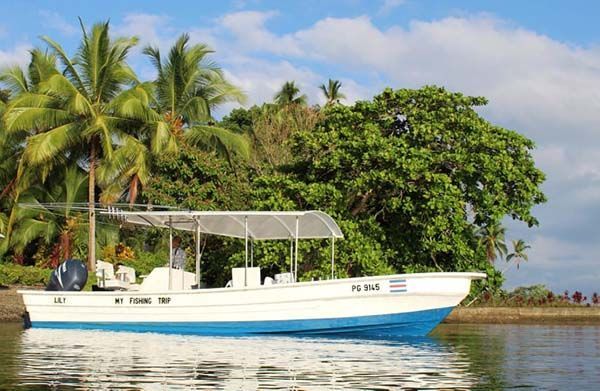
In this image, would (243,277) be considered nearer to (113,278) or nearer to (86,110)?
(113,278)

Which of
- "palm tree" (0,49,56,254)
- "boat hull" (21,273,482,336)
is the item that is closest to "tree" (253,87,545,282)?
"boat hull" (21,273,482,336)

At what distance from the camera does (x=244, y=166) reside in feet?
118

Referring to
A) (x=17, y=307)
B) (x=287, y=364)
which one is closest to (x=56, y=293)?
(x=17, y=307)

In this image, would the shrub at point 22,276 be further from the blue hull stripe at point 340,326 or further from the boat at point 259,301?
the blue hull stripe at point 340,326

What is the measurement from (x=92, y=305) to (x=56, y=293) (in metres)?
1.08

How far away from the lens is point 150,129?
34656mm

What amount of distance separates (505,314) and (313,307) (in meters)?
13.3

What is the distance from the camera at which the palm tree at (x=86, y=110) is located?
107 ft

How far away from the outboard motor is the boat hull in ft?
5.82

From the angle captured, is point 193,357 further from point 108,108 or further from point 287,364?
point 108,108

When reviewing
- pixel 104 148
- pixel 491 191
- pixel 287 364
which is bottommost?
pixel 287 364

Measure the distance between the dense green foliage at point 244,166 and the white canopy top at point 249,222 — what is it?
3.59 meters

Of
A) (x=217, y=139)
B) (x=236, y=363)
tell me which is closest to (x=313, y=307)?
(x=236, y=363)

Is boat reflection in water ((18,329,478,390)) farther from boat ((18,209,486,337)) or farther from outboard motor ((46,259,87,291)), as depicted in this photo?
outboard motor ((46,259,87,291))
